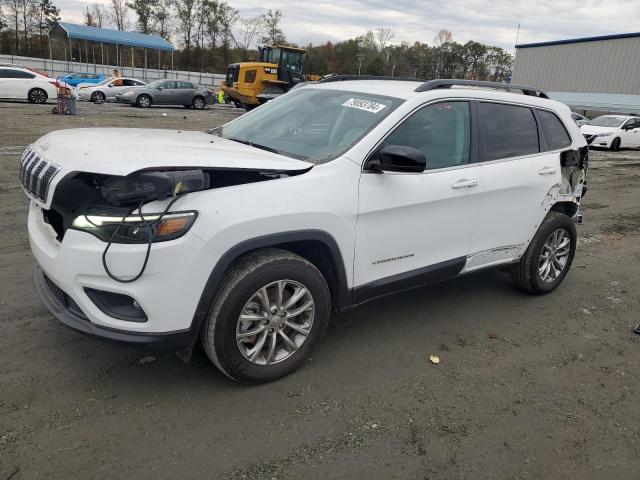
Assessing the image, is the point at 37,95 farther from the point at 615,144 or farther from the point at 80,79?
the point at 615,144

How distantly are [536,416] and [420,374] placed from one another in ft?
2.38

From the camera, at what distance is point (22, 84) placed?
888 inches

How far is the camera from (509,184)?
4.10m

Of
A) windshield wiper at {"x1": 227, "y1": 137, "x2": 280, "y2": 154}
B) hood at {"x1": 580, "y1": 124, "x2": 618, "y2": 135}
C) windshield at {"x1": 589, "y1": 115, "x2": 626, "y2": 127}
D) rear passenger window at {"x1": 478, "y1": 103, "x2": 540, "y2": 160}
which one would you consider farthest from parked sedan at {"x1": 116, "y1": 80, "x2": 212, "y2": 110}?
rear passenger window at {"x1": 478, "y1": 103, "x2": 540, "y2": 160}

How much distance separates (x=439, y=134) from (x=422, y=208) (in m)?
0.60

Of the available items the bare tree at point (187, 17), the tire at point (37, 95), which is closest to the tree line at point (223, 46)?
the bare tree at point (187, 17)

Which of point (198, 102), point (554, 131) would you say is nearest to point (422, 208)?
point (554, 131)

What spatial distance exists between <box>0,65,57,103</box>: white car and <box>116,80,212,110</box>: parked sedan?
3674 mm

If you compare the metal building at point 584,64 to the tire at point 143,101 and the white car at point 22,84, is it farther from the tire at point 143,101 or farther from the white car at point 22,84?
the white car at point 22,84

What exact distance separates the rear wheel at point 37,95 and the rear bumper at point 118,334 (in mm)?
23731

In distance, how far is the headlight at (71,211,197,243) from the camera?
100 inches

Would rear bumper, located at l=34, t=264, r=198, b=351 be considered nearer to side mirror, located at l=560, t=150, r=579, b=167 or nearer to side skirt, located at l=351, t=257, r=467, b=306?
side skirt, located at l=351, t=257, r=467, b=306

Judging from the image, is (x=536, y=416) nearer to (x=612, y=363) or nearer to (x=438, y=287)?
(x=612, y=363)

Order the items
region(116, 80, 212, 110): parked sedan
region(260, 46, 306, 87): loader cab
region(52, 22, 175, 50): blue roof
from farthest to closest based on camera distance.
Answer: region(52, 22, 175, 50): blue roof < region(260, 46, 306, 87): loader cab < region(116, 80, 212, 110): parked sedan
